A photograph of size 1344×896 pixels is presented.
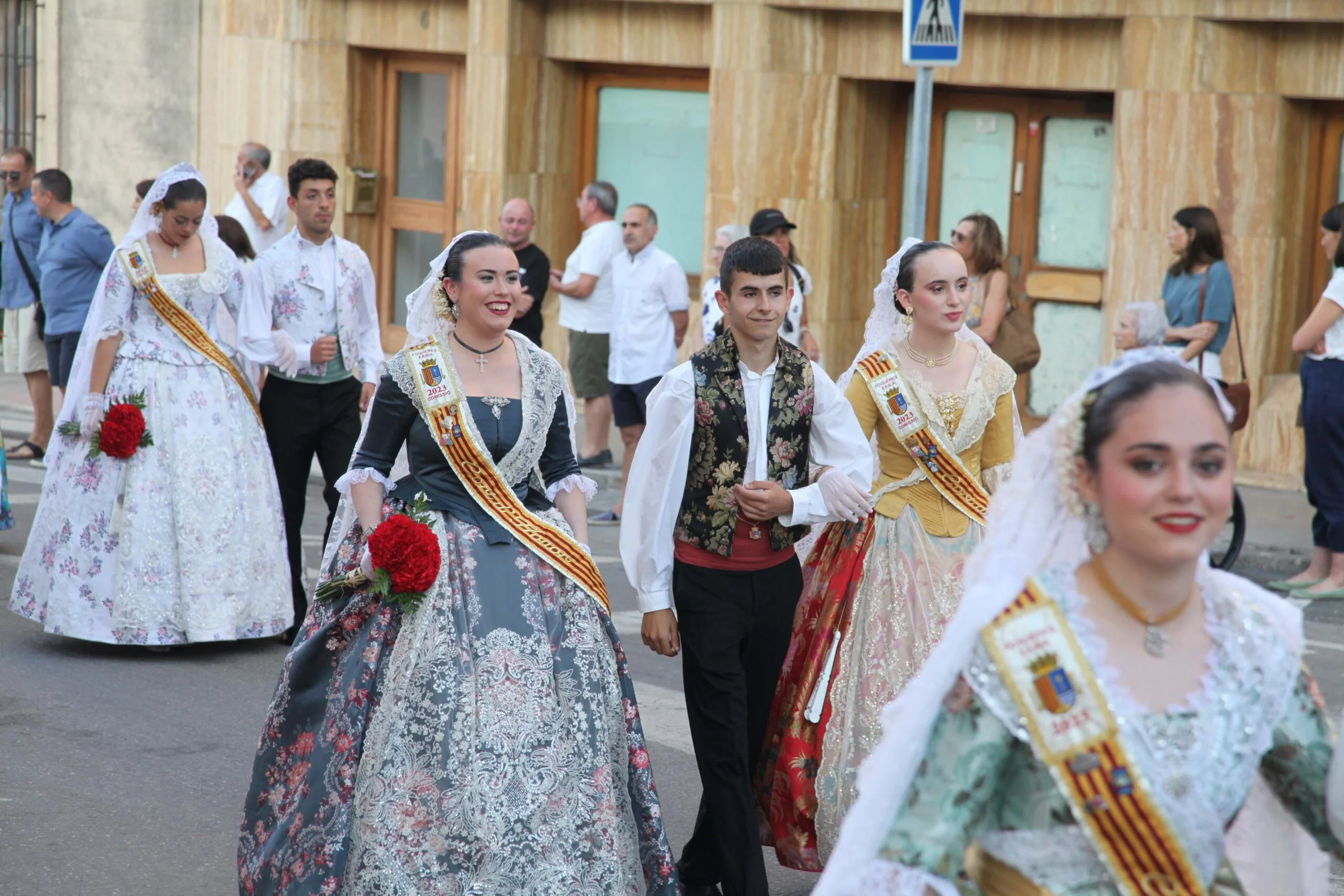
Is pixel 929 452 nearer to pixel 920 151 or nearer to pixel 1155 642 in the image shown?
pixel 1155 642

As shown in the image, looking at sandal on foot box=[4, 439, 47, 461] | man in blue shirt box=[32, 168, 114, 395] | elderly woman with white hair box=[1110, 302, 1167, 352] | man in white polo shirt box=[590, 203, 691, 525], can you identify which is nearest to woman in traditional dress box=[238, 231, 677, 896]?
elderly woman with white hair box=[1110, 302, 1167, 352]

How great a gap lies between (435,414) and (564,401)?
43 cm

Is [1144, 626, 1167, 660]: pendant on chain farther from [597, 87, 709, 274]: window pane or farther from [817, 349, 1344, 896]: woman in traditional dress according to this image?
[597, 87, 709, 274]: window pane

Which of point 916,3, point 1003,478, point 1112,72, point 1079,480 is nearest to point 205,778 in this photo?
point 1003,478

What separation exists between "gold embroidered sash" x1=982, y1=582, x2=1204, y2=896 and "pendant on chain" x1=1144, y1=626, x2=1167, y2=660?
0.36ft

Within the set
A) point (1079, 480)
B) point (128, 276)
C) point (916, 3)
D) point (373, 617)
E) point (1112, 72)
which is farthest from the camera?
point (1112, 72)

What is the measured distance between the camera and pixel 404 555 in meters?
4.54

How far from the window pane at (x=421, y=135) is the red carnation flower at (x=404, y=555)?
1093cm

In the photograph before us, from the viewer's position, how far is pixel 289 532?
793 cm

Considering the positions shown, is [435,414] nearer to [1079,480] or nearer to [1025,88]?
[1079,480]

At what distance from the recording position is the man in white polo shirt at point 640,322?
11062 mm

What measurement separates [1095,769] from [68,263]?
34.2ft

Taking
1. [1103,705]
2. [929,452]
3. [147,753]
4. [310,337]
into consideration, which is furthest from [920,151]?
[1103,705]

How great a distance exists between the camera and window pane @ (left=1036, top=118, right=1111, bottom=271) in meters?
12.2
